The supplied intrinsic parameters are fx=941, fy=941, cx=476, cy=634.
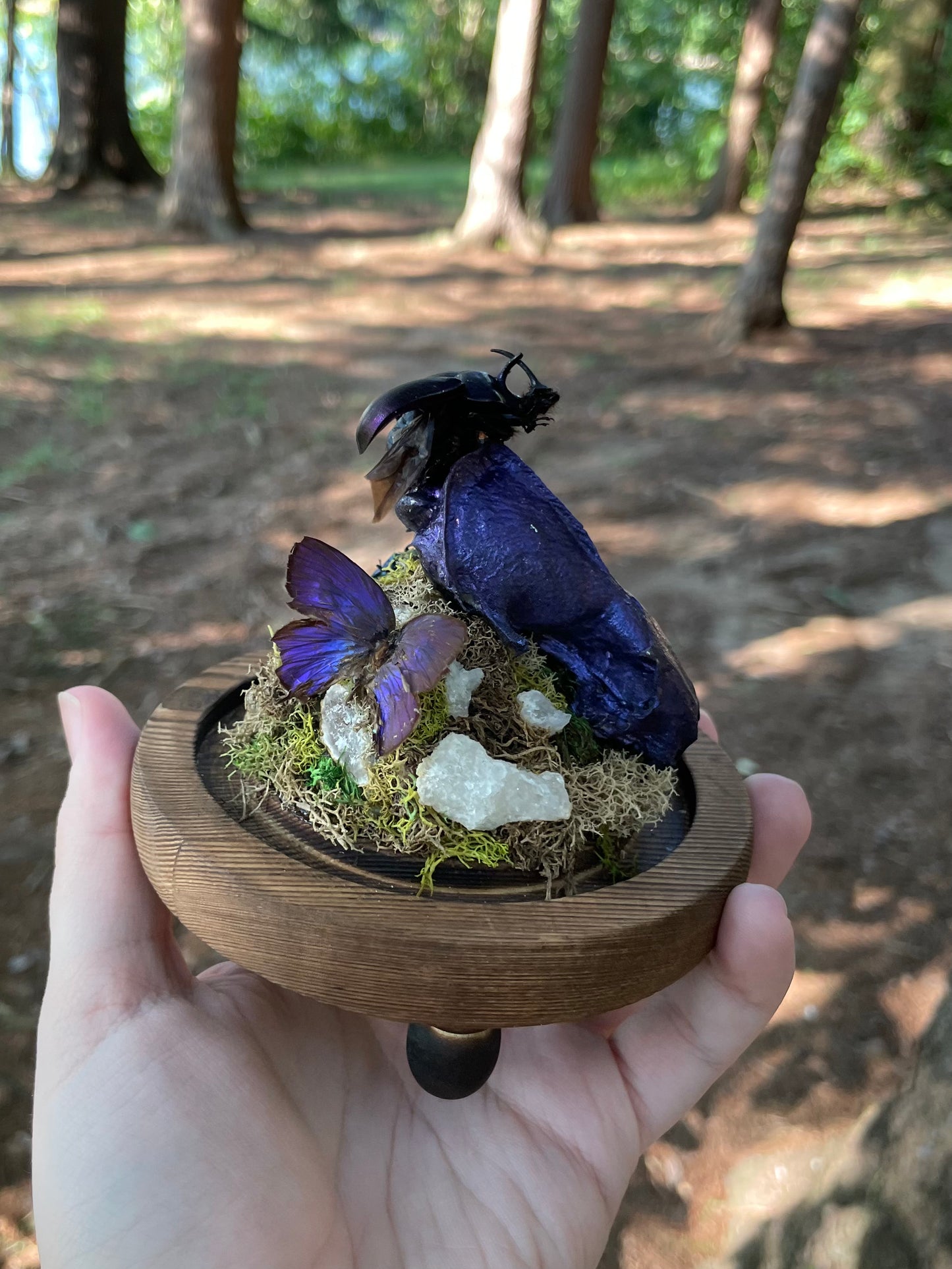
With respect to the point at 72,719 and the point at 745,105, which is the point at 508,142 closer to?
the point at 745,105

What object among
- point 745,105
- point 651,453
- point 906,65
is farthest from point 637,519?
point 906,65

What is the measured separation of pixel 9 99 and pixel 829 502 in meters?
16.1

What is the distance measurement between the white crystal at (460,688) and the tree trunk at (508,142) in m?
8.81

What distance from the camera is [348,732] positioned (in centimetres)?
147

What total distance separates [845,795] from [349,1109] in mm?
2329

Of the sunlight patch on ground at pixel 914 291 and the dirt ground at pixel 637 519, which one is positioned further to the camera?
the sunlight patch on ground at pixel 914 291

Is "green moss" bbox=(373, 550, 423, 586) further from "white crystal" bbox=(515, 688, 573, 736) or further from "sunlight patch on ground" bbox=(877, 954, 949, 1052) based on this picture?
"sunlight patch on ground" bbox=(877, 954, 949, 1052)

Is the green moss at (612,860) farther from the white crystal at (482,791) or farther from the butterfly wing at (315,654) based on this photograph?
the butterfly wing at (315,654)

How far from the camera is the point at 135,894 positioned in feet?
5.58

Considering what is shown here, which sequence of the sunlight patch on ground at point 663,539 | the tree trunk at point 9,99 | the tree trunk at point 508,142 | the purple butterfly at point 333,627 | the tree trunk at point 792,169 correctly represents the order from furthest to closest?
1. the tree trunk at point 9,99
2. the tree trunk at point 508,142
3. the tree trunk at point 792,169
4. the sunlight patch on ground at point 663,539
5. the purple butterfly at point 333,627

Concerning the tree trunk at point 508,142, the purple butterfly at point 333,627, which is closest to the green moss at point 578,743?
the purple butterfly at point 333,627

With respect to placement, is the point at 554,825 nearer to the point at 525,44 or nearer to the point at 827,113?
the point at 827,113

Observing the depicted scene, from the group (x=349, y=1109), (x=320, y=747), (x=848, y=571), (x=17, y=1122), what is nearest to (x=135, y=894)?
(x=320, y=747)

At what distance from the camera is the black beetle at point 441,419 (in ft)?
5.02
